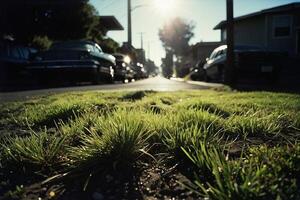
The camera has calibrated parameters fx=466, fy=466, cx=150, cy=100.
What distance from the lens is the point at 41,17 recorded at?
75.3 ft

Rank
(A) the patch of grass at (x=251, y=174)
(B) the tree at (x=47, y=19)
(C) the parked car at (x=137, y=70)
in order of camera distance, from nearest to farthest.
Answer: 1. (A) the patch of grass at (x=251, y=174)
2. (B) the tree at (x=47, y=19)
3. (C) the parked car at (x=137, y=70)

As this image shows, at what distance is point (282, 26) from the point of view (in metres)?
27.9

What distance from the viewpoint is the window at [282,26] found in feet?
90.6

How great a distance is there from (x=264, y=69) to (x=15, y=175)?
12.9 metres

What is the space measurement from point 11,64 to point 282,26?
16480 mm

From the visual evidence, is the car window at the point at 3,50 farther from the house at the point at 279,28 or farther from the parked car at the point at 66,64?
the house at the point at 279,28

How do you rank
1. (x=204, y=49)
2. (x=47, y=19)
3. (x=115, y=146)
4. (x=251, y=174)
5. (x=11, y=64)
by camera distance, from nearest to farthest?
(x=251, y=174)
(x=115, y=146)
(x=11, y=64)
(x=47, y=19)
(x=204, y=49)

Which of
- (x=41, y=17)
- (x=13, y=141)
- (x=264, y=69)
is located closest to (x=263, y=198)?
(x=13, y=141)

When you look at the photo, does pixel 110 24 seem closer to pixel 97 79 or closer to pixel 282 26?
pixel 282 26

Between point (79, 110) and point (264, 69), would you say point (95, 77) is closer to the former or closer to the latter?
point (264, 69)

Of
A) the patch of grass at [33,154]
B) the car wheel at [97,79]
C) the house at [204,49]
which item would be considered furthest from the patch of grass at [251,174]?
the house at [204,49]

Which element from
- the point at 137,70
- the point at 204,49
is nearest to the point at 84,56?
the point at 137,70

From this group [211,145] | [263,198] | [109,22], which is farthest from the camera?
[109,22]

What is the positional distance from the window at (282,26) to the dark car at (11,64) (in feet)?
50.1
